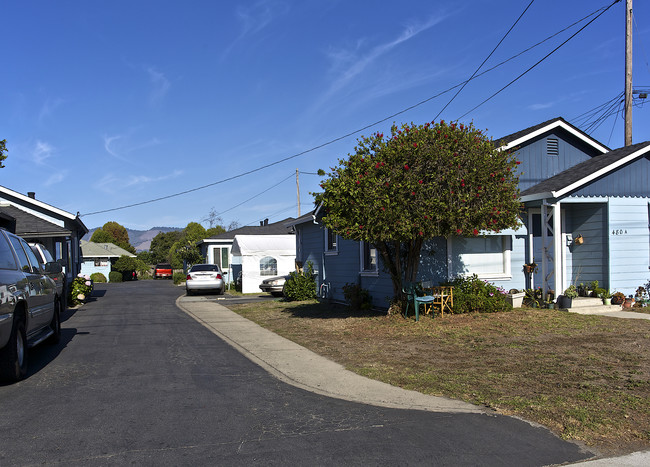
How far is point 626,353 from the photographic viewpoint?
27.0 feet

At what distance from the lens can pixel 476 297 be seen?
12.6 metres

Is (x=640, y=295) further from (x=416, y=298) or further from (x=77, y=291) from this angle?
(x=77, y=291)

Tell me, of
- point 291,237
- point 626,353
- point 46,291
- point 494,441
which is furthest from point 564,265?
point 291,237

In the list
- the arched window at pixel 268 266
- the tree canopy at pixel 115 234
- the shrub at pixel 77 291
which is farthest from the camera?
the tree canopy at pixel 115 234

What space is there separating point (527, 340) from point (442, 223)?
283cm

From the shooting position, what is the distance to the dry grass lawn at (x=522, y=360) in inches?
213

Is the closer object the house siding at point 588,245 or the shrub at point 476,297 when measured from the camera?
the shrub at point 476,297

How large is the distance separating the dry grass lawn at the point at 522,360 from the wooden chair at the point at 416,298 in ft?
1.06

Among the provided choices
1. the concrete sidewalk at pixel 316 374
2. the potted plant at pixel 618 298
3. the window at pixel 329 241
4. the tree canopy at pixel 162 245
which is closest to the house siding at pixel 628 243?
the potted plant at pixel 618 298

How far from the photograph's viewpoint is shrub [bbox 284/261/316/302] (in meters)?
19.8

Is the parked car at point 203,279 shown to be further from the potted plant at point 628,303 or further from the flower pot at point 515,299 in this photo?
the potted plant at point 628,303

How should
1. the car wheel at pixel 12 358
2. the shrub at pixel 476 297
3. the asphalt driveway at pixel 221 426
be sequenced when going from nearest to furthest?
1. the asphalt driveway at pixel 221 426
2. the car wheel at pixel 12 358
3. the shrub at pixel 476 297

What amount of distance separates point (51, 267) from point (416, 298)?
7.20m

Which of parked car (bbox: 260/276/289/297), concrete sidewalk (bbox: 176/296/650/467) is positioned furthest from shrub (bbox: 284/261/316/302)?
concrete sidewalk (bbox: 176/296/650/467)
